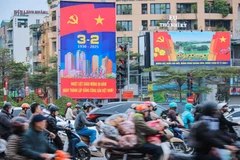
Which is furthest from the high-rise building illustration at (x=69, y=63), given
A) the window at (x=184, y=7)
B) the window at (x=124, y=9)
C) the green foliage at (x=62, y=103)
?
the window at (x=184, y=7)

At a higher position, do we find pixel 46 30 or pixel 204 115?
pixel 46 30

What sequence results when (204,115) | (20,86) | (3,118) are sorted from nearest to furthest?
(204,115), (3,118), (20,86)

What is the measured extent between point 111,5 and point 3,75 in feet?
94.9

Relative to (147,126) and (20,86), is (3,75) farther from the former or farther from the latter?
(147,126)

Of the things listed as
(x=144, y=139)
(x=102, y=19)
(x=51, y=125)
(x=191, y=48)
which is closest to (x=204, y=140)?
(x=144, y=139)

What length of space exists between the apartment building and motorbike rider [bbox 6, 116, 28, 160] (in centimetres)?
6619

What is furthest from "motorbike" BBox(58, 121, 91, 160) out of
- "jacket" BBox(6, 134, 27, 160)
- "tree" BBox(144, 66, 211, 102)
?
"tree" BBox(144, 66, 211, 102)

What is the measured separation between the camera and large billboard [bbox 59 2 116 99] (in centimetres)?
3784

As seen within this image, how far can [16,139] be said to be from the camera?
378 inches

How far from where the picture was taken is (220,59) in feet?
209

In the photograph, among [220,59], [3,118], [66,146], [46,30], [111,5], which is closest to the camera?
[3,118]

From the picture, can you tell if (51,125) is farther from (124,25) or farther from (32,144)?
(124,25)

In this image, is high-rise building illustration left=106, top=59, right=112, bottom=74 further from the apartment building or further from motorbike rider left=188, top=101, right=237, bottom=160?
the apartment building


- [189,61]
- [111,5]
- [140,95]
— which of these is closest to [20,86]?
[140,95]
